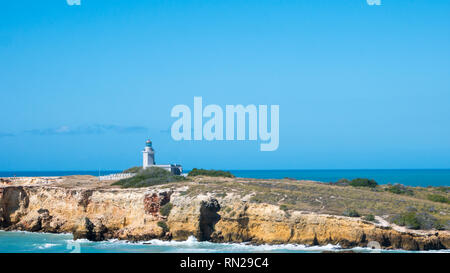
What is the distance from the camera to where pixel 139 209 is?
108ft

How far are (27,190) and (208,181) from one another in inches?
542

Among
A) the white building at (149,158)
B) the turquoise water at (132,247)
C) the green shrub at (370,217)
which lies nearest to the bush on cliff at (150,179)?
the white building at (149,158)

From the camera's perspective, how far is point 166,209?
32094mm

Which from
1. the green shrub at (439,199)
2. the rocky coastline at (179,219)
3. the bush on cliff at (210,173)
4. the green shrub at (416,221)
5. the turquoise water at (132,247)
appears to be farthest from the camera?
the bush on cliff at (210,173)

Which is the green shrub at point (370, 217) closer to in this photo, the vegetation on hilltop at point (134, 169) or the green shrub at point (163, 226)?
the green shrub at point (163, 226)

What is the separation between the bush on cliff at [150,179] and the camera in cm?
3856

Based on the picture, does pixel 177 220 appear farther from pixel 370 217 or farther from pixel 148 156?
pixel 148 156

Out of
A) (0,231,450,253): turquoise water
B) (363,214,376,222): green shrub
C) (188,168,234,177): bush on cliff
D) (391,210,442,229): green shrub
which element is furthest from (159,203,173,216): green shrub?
(391,210,442,229): green shrub

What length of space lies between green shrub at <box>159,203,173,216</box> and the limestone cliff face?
0.24m

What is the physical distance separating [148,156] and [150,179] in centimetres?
675

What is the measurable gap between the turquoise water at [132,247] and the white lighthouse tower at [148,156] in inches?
570

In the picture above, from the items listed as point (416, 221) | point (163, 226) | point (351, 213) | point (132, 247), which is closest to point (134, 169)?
point (163, 226)
